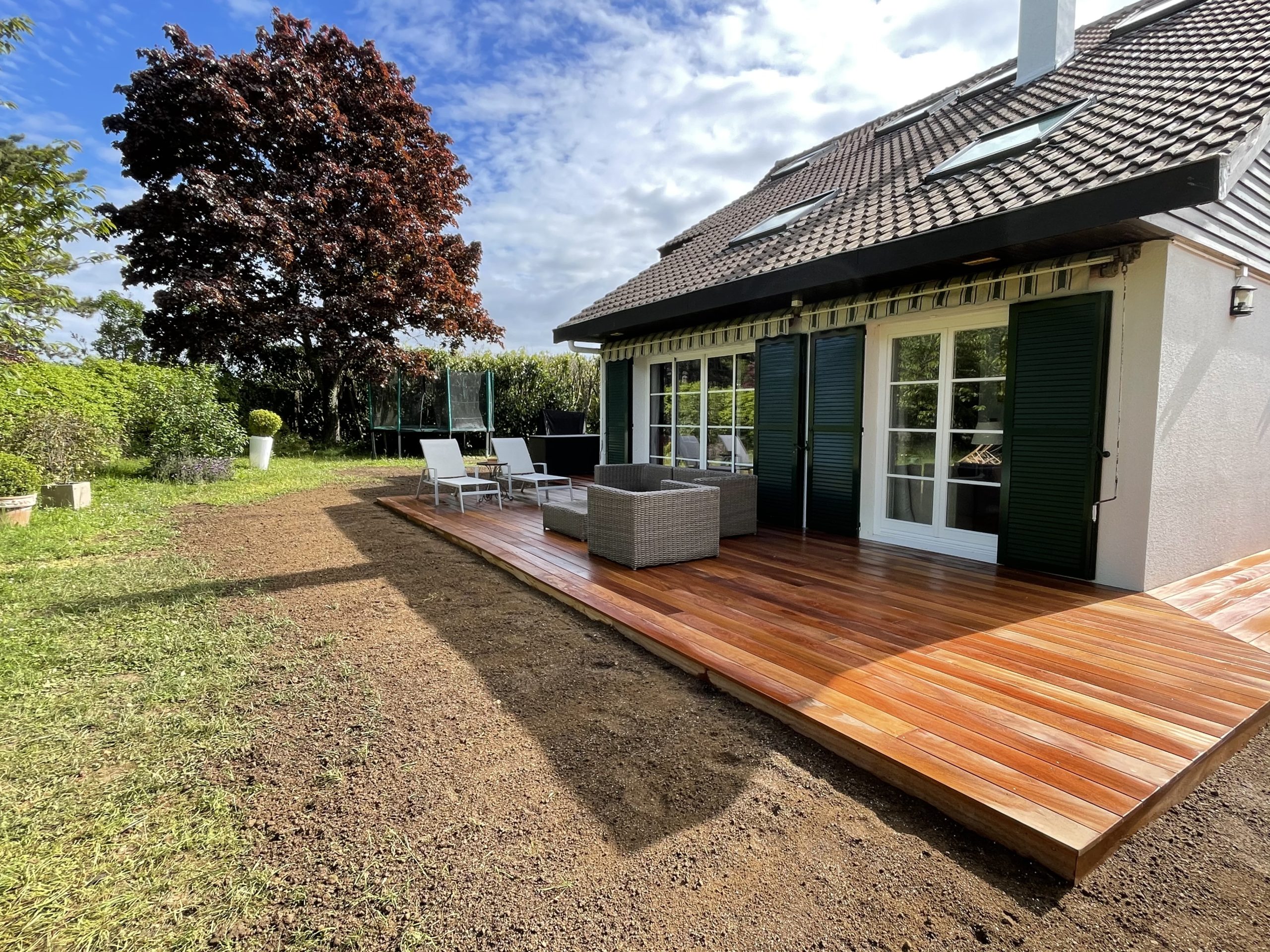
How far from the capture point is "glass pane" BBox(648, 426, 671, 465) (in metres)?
7.90

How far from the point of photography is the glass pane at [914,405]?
16.6ft

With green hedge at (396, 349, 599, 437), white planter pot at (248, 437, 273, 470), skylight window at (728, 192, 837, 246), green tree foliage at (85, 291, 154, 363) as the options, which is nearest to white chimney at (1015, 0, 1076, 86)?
skylight window at (728, 192, 837, 246)

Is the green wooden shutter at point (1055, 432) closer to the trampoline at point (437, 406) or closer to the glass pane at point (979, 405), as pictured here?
the glass pane at point (979, 405)

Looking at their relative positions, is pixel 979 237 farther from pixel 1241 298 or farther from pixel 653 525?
pixel 653 525

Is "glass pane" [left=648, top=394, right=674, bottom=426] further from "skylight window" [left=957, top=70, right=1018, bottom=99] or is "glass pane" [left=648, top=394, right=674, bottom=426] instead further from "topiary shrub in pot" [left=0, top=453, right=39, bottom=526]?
"topiary shrub in pot" [left=0, top=453, right=39, bottom=526]

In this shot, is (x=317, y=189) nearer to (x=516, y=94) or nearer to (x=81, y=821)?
(x=516, y=94)

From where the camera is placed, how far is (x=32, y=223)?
406cm

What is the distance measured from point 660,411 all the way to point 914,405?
3559mm

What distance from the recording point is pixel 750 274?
5625 mm

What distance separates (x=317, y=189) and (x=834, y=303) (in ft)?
40.3

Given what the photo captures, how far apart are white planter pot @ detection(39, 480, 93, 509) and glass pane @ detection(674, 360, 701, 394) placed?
7190 mm

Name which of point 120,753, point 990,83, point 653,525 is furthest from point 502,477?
point 990,83

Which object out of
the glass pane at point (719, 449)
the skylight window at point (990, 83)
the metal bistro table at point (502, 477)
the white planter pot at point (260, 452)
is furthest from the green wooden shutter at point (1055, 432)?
the white planter pot at point (260, 452)

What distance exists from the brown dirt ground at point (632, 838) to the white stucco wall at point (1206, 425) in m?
2.06
